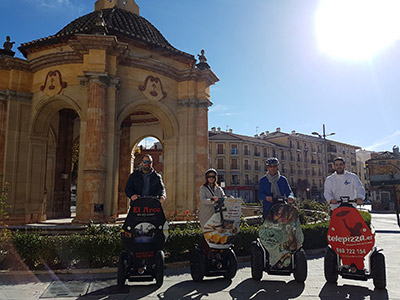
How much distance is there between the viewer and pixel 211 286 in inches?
191

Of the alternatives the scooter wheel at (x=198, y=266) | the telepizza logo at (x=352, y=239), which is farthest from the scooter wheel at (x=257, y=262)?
the telepizza logo at (x=352, y=239)

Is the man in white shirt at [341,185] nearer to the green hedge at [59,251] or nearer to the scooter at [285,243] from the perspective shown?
the scooter at [285,243]

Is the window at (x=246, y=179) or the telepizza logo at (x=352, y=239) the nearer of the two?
the telepizza logo at (x=352, y=239)

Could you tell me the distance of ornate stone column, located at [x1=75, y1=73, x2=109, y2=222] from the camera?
9727 mm

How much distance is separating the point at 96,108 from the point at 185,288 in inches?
280

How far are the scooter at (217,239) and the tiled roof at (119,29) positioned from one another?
907cm

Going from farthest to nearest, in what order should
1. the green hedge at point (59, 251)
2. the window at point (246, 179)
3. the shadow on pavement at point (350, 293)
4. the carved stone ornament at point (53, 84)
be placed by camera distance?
the window at point (246, 179), the carved stone ornament at point (53, 84), the green hedge at point (59, 251), the shadow on pavement at point (350, 293)

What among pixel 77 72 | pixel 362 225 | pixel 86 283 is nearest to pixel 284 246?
pixel 362 225

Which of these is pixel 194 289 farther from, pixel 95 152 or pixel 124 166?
pixel 124 166

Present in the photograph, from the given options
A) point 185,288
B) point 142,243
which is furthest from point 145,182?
point 185,288

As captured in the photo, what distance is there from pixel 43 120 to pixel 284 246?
10500 millimetres

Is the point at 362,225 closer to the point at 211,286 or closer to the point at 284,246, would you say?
the point at 284,246

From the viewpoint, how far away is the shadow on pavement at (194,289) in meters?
4.42

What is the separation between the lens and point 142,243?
15.7 ft
